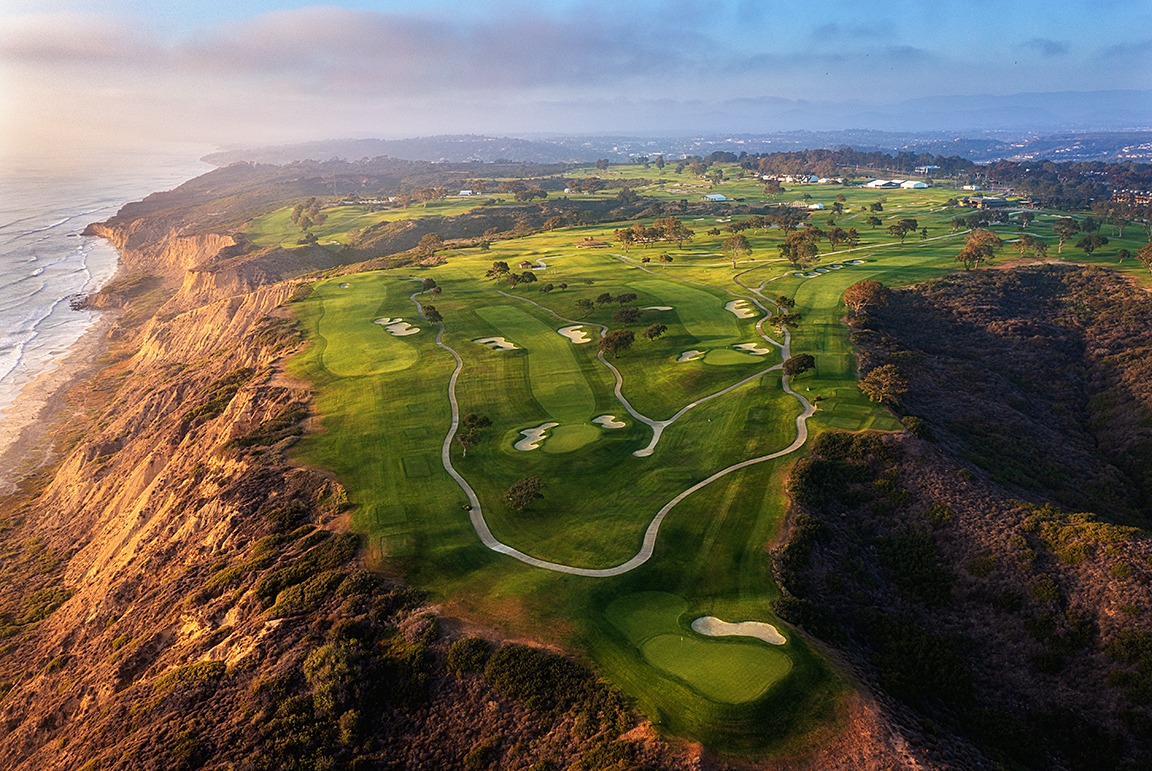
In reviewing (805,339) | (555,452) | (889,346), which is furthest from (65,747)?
(889,346)

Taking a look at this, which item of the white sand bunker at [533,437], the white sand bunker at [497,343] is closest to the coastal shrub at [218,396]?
the white sand bunker at [497,343]

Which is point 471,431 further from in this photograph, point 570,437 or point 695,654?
point 695,654

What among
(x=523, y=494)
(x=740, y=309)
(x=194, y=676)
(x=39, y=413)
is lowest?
(x=39, y=413)

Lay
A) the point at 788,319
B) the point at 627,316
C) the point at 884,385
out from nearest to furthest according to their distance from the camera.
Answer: the point at 884,385 → the point at 788,319 → the point at 627,316

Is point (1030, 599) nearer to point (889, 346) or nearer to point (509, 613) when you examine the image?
point (509, 613)

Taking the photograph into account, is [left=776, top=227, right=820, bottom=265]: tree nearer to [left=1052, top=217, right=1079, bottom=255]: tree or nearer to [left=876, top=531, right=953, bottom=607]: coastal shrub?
[left=1052, top=217, right=1079, bottom=255]: tree

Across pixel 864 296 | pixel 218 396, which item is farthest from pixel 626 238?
pixel 218 396

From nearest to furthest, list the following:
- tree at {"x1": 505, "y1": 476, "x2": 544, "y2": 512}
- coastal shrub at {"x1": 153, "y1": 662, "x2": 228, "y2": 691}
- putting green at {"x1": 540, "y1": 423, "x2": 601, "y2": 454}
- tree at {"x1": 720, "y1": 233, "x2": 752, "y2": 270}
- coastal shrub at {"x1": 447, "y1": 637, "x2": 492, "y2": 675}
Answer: coastal shrub at {"x1": 447, "y1": 637, "x2": 492, "y2": 675}
coastal shrub at {"x1": 153, "y1": 662, "x2": 228, "y2": 691}
tree at {"x1": 505, "y1": 476, "x2": 544, "y2": 512}
putting green at {"x1": 540, "y1": 423, "x2": 601, "y2": 454}
tree at {"x1": 720, "y1": 233, "x2": 752, "y2": 270}

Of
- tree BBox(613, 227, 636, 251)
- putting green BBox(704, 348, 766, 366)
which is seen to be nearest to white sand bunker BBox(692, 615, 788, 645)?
putting green BBox(704, 348, 766, 366)
